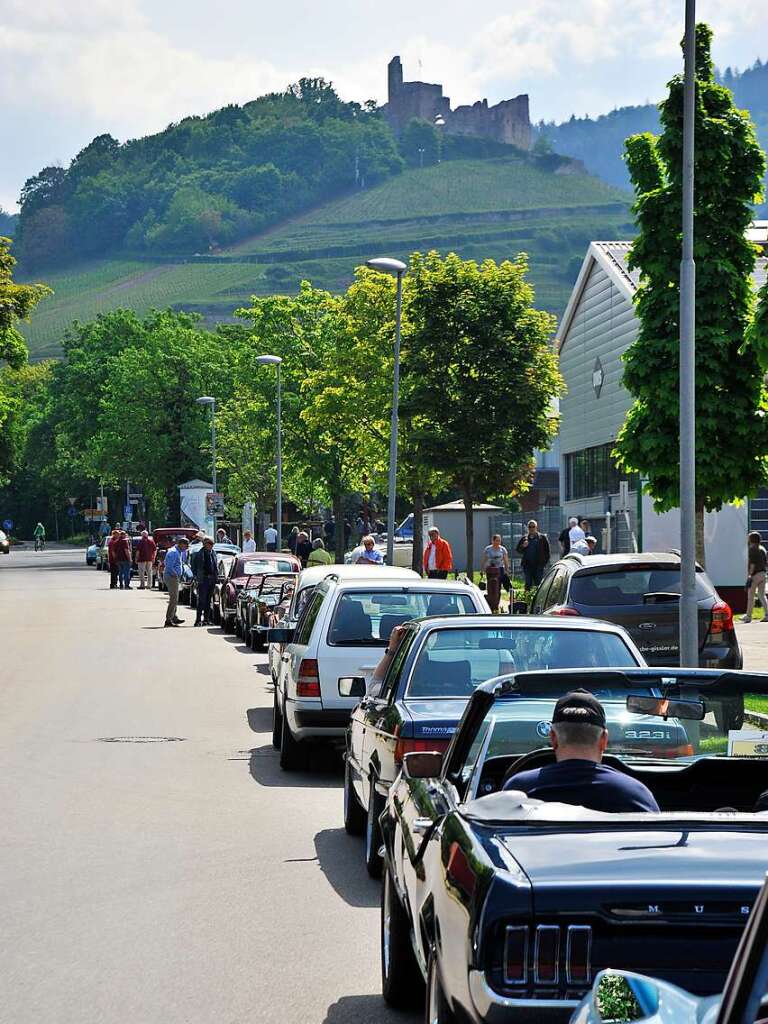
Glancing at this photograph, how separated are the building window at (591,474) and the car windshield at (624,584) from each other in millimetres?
27790

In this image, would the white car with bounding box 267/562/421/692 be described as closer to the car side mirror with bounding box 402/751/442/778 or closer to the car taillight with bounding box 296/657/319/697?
the car taillight with bounding box 296/657/319/697

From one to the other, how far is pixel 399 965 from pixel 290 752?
743 cm

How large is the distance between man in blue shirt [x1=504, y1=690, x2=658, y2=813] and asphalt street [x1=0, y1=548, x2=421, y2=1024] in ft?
4.53

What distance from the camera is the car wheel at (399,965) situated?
6184 millimetres

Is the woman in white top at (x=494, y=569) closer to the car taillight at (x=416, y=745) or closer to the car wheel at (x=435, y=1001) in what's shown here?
the car taillight at (x=416, y=745)

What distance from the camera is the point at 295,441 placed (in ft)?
220

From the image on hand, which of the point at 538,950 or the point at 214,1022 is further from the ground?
the point at 538,950

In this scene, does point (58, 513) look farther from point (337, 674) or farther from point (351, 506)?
point (337, 674)

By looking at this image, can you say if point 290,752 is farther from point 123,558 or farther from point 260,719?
point 123,558

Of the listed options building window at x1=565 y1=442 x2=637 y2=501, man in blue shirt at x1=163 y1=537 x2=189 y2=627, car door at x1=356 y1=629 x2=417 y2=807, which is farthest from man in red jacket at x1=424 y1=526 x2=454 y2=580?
car door at x1=356 y1=629 x2=417 y2=807

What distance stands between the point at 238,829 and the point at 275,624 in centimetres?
1455

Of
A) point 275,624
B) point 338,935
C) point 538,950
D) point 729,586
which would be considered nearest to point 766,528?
point 729,586

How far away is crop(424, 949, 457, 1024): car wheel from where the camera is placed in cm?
457

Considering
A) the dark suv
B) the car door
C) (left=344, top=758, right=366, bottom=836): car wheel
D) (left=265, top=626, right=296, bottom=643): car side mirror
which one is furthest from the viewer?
the dark suv
